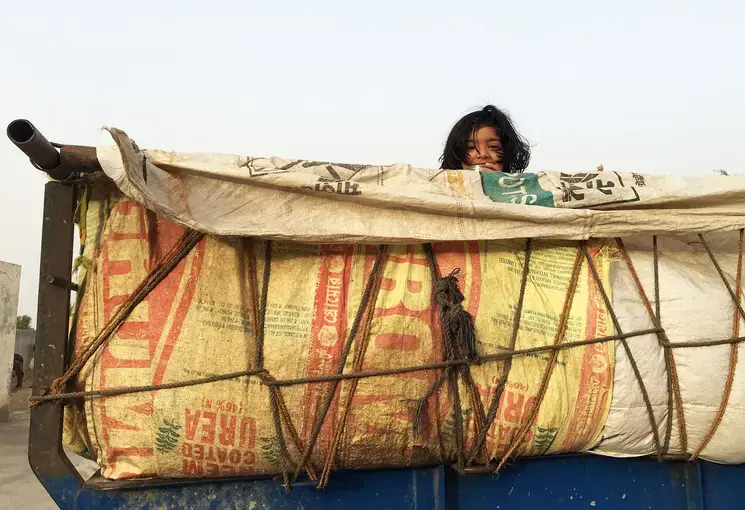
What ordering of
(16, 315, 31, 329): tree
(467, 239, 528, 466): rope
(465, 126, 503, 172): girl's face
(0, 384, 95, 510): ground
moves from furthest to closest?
(16, 315, 31, 329): tree < (0, 384, 95, 510): ground < (465, 126, 503, 172): girl's face < (467, 239, 528, 466): rope

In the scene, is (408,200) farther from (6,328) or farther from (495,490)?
(6,328)

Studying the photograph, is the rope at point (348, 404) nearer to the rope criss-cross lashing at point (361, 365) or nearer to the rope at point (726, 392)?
the rope criss-cross lashing at point (361, 365)

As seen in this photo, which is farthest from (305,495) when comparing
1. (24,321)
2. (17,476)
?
(24,321)

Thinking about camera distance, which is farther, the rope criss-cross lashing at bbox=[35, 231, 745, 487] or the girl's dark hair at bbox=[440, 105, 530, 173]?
the girl's dark hair at bbox=[440, 105, 530, 173]

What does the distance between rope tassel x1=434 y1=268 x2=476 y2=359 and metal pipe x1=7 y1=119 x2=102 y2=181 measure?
100 centimetres

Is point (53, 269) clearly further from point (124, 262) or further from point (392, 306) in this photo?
point (392, 306)

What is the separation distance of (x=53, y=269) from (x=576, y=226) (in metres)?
1.51

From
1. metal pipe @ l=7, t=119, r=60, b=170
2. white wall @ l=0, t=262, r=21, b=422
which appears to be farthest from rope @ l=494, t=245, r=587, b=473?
white wall @ l=0, t=262, r=21, b=422

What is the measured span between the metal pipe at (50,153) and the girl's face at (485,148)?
192 cm

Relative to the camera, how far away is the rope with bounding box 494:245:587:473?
1731mm

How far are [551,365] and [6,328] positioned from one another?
8.53 meters

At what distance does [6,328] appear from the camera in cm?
818

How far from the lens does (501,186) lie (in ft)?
6.04

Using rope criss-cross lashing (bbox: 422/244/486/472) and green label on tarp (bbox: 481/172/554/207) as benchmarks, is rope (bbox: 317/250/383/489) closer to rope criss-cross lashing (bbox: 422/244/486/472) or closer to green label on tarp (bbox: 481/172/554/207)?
rope criss-cross lashing (bbox: 422/244/486/472)
